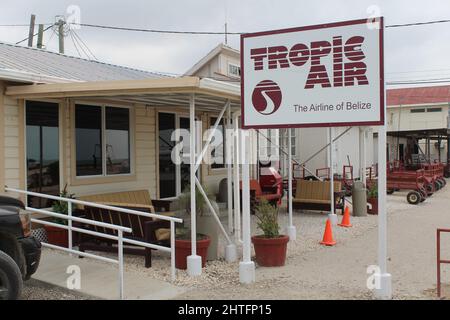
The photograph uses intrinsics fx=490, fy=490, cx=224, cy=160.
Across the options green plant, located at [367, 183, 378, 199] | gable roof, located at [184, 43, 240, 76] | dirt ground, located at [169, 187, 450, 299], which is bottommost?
dirt ground, located at [169, 187, 450, 299]

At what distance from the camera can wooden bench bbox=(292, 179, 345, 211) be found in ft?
42.4

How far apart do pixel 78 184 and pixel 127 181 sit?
1310mm

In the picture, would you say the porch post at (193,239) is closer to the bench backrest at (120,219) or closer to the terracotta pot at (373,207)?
the bench backrest at (120,219)

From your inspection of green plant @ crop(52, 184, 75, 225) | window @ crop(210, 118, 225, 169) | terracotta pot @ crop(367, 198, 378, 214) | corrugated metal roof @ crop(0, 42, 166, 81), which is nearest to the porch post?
green plant @ crop(52, 184, 75, 225)

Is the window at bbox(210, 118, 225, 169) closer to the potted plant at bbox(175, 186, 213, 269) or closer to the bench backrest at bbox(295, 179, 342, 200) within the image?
the bench backrest at bbox(295, 179, 342, 200)

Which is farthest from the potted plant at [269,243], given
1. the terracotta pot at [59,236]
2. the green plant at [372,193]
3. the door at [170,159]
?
the green plant at [372,193]

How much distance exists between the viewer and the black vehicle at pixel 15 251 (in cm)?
484

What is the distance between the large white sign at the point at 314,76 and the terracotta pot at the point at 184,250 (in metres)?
1.80

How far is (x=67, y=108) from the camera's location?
28.4 ft

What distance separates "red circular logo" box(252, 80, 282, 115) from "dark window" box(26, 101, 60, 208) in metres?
3.92

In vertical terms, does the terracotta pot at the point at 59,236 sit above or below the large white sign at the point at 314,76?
below

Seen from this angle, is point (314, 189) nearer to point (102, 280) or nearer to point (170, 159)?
point (170, 159)

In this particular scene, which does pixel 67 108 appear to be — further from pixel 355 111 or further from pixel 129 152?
pixel 355 111
